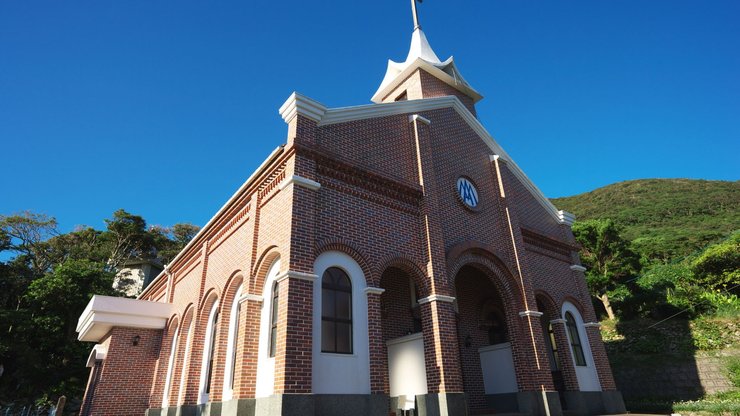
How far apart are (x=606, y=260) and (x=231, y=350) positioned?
21758 millimetres

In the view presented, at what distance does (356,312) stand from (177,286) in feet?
37.7

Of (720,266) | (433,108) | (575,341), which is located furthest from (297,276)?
(720,266)

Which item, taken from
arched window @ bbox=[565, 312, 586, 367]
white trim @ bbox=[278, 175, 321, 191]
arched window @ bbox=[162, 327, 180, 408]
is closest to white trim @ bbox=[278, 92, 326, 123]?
white trim @ bbox=[278, 175, 321, 191]

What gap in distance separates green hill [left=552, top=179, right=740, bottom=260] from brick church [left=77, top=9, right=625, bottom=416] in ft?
76.9

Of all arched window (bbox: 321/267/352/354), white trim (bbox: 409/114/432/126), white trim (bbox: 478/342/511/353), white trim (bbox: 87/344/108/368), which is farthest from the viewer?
white trim (bbox: 87/344/108/368)

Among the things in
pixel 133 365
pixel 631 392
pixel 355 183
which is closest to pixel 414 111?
pixel 355 183

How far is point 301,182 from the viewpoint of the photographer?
9000mm

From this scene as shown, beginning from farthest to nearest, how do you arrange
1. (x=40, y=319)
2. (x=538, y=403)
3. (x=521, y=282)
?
(x=40, y=319)
(x=521, y=282)
(x=538, y=403)

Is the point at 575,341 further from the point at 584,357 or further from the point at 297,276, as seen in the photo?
the point at 297,276

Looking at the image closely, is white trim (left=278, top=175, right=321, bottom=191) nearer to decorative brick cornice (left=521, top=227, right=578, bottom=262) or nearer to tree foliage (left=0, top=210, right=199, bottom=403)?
decorative brick cornice (left=521, top=227, right=578, bottom=262)

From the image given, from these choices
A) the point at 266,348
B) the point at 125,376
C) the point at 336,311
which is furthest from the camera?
the point at 125,376

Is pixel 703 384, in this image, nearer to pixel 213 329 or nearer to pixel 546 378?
pixel 546 378

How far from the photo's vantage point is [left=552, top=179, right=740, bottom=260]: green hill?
34.3 meters

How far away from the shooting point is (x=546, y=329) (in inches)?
576
